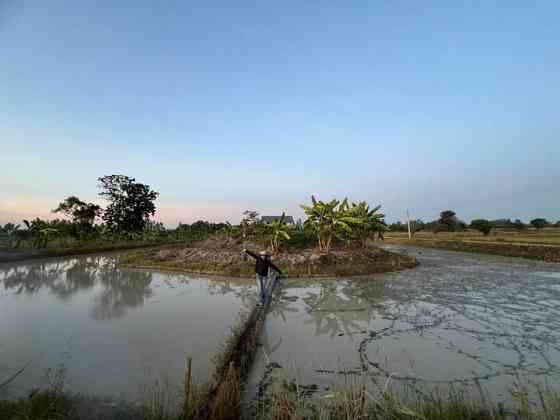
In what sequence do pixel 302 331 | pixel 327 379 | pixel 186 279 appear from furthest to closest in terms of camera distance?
pixel 186 279, pixel 302 331, pixel 327 379

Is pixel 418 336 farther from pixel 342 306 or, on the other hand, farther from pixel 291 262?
pixel 291 262

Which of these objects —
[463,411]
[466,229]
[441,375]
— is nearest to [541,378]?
[441,375]

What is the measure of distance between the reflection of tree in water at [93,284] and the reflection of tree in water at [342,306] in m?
4.43

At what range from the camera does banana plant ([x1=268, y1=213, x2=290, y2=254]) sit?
42.4ft

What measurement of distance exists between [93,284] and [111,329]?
5.40 metres

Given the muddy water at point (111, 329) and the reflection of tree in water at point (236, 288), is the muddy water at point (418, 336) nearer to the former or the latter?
the reflection of tree in water at point (236, 288)

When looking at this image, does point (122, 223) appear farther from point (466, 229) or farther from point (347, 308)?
point (466, 229)

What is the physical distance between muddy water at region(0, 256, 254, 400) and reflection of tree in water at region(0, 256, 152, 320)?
0.03m

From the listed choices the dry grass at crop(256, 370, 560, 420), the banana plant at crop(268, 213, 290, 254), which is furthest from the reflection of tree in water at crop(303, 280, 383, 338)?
the banana plant at crop(268, 213, 290, 254)

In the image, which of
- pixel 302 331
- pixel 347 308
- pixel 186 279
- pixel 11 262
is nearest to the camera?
pixel 302 331

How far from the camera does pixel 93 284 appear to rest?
9164 mm

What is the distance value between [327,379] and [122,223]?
1387 inches

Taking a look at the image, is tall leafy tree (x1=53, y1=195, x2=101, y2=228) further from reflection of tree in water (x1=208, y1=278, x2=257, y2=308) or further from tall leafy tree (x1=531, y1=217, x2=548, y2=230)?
tall leafy tree (x1=531, y1=217, x2=548, y2=230)

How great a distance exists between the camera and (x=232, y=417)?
2.22 m
